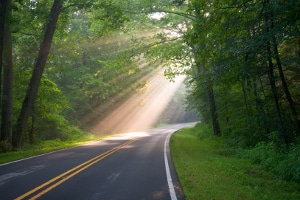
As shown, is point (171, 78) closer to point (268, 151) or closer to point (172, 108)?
point (268, 151)

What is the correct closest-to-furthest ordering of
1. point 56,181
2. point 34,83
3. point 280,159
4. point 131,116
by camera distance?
point 56,181, point 280,159, point 34,83, point 131,116

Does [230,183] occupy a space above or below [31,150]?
below

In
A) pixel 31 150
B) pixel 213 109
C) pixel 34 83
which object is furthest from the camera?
pixel 213 109

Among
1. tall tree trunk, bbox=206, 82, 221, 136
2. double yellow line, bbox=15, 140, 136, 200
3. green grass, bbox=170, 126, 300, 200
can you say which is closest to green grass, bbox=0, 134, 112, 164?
double yellow line, bbox=15, 140, 136, 200

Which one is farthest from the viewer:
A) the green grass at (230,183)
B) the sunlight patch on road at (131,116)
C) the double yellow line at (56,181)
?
the sunlight patch on road at (131,116)

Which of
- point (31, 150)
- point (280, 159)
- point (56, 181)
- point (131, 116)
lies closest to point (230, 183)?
point (280, 159)

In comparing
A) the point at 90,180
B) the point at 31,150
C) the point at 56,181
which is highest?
the point at 31,150

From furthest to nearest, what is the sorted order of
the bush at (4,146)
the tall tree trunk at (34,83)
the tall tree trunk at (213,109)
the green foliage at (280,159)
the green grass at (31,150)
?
the tall tree trunk at (213,109), the tall tree trunk at (34,83), the bush at (4,146), the green grass at (31,150), the green foliage at (280,159)

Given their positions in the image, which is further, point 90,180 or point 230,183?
point 90,180

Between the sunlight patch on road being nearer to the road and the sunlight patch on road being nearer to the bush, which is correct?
the bush

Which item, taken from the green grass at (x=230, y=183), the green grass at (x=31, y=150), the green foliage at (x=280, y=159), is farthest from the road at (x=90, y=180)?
the green foliage at (x=280, y=159)

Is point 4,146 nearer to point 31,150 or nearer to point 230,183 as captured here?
point 31,150

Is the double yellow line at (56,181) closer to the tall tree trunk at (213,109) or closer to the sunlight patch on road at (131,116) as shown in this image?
the tall tree trunk at (213,109)

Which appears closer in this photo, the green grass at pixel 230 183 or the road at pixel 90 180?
the road at pixel 90 180
